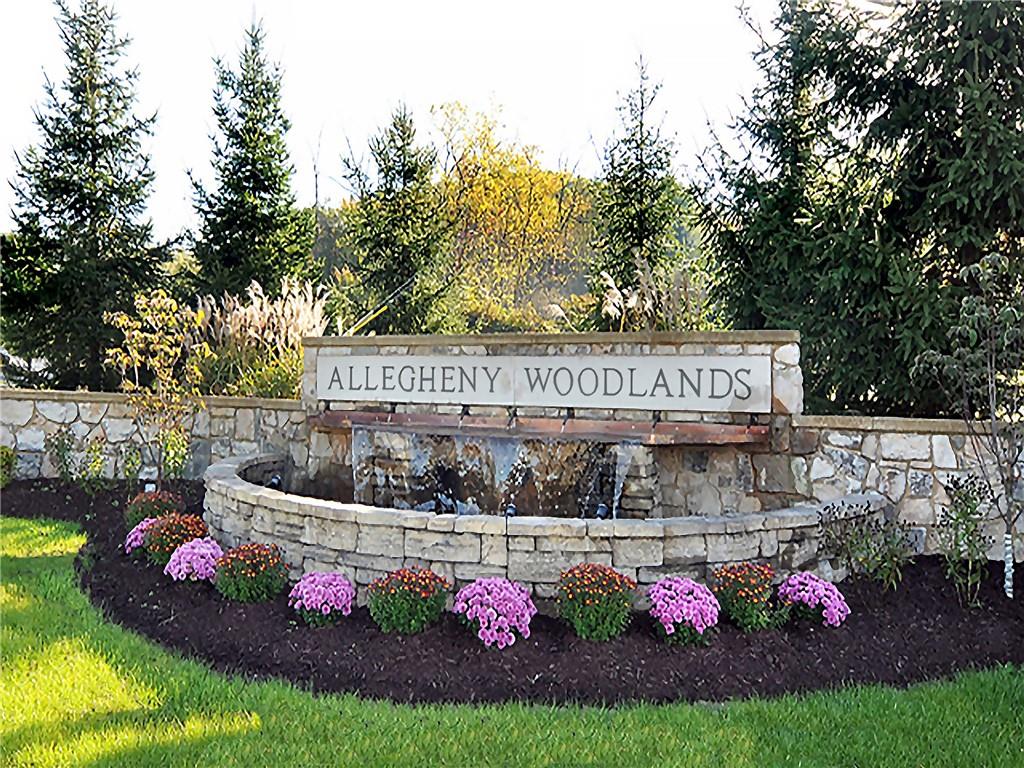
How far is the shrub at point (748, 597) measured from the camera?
389 centimetres

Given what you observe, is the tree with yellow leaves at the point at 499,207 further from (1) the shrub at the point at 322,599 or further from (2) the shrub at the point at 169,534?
(1) the shrub at the point at 322,599

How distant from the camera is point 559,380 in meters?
5.75

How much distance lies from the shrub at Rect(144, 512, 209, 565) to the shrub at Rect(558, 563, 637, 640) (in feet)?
8.77

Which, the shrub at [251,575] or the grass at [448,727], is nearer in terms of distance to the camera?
the grass at [448,727]

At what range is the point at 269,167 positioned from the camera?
12.0 m

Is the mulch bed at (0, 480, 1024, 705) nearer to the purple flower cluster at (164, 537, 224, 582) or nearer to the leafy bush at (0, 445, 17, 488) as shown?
the purple flower cluster at (164, 537, 224, 582)

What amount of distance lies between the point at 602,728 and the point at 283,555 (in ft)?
7.78

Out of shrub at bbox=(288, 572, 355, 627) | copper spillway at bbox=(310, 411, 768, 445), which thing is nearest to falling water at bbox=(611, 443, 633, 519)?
copper spillway at bbox=(310, 411, 768, 445)

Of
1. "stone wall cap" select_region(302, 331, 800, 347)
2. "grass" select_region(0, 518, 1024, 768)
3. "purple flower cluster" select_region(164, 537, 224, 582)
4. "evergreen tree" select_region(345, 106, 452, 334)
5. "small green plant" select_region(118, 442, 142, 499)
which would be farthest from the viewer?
"evergreen tree" select_region(345, 106, 452, 334)

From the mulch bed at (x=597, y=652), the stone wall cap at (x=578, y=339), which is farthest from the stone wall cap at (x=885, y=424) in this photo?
the mulch bed at (x=597, y=652)

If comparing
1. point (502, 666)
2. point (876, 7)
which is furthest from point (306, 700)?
point (876, 7)

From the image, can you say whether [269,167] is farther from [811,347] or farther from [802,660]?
[802,660]

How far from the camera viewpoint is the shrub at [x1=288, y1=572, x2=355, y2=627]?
410 centimetres

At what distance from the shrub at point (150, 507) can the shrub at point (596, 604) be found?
3.50 meters
